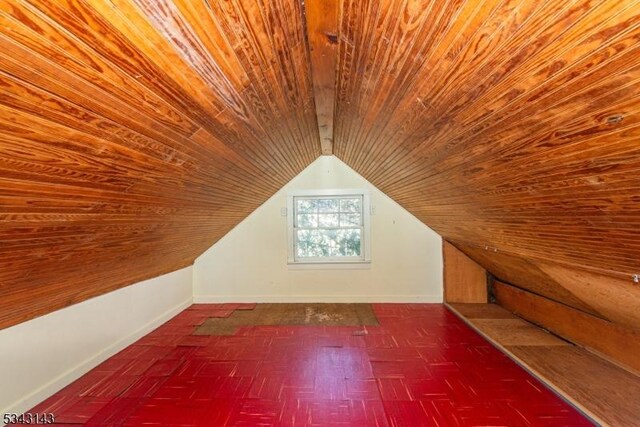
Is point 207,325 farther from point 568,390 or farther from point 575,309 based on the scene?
point 575,309

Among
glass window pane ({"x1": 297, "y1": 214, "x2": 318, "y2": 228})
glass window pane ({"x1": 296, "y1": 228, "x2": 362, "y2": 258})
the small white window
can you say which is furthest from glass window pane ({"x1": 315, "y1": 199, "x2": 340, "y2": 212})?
glass window pane ({"x1": 296, "y1": 228, "x2": 362, "y2": 258})

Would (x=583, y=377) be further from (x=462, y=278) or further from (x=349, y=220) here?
(x=349, y=220)

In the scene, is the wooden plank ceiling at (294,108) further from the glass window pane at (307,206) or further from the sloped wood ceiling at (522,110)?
the glass window pane at (307,206)

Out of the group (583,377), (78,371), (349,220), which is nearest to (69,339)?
(78,371)

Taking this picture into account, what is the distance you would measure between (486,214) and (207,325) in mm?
3327

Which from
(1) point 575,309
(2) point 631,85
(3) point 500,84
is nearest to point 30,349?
(3) point 500,84

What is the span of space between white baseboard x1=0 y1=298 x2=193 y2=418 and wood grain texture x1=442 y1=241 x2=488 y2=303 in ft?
12.8

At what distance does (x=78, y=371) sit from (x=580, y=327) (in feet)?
14.8

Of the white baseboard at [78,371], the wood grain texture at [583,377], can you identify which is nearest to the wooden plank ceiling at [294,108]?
the white baseboard at [78,371]

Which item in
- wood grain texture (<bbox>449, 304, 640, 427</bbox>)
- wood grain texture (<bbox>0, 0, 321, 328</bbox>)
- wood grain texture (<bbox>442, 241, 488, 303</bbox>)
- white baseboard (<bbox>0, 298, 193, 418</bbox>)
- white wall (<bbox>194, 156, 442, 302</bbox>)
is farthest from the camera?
white wall (<bbox>194, 156, 442, 302</bbox>)

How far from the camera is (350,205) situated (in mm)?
4715

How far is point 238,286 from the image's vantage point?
4676 mm

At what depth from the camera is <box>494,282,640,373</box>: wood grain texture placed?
2.42 m

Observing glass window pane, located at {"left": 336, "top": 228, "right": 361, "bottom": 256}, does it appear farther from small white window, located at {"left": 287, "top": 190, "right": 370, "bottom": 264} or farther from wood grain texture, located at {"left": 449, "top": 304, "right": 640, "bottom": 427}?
wood grain texture, located at {"left": 449, "top": 304, "right": 640, "bottom": 427}
